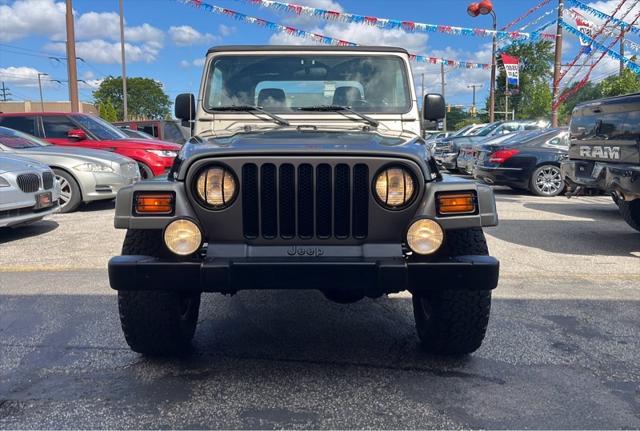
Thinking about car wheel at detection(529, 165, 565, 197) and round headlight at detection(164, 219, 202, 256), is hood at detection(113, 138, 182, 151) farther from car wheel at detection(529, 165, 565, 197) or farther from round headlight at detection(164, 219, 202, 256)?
round headlight at detection(164, 219, 202, 256)

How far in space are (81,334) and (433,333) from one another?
2200 millimetres

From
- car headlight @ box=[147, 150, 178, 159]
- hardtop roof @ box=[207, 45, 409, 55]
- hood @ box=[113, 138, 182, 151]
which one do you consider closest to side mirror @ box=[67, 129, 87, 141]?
hood @ box=[113, 138, 182, 151]

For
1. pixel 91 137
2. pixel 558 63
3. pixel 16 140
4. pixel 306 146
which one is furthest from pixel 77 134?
pixel 558 63

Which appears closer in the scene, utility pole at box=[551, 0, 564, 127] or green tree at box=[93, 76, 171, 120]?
utility pole at box=[551, 0, 564, 127]

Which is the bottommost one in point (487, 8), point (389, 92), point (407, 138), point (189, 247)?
point (189, 247)

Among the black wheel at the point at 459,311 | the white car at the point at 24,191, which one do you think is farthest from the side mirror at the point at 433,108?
the white car at the point at 24,191

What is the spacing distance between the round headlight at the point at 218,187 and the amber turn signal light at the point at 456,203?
100 cm

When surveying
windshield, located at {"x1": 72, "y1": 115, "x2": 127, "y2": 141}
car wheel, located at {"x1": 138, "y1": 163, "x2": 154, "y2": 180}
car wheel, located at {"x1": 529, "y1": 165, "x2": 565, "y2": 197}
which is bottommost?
car wheel, located at {"x1": 529, "y1": 165, "x2": 565, "y2": 197}

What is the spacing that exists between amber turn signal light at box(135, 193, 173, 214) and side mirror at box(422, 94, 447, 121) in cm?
234

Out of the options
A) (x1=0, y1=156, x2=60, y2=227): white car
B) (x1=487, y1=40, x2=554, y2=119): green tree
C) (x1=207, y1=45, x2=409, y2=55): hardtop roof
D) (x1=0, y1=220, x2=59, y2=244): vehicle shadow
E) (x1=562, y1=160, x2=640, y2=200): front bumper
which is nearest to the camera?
(x1=207, y1=45, x2=409, y2=55): hardtop roof

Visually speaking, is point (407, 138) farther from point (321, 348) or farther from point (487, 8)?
point (487, 8)

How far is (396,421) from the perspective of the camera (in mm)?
2650

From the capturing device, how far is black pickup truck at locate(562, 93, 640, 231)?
588cm

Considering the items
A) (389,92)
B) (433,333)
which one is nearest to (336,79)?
(389,92)
